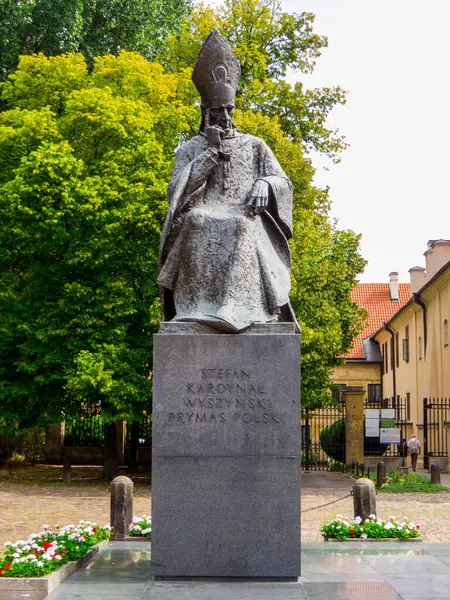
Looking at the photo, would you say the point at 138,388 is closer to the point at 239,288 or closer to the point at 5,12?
the point at 5,12

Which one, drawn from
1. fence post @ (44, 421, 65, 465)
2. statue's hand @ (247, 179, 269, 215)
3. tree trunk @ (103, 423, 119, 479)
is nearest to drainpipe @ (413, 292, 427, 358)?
fence post @ (44, 421, 65, 465)

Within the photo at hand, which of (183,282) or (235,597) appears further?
(183,282)

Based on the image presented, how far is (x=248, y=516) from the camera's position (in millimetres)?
7535

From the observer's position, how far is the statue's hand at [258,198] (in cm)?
826

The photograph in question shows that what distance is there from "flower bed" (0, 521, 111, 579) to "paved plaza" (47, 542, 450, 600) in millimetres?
216

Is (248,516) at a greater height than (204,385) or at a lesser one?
lesser

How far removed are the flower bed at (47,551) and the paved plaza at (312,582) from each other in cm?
22

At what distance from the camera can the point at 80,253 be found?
2356 cm

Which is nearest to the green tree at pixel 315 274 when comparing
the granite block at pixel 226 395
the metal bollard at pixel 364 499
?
the metal bollard at pixel 364 499

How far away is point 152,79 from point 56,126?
361 cm

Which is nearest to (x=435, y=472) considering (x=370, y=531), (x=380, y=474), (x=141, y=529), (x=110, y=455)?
(x=380, y=474)

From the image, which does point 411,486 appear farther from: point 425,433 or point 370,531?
point 370,531

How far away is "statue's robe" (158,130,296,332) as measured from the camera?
8102 mm

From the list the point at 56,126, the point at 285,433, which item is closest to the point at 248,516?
the point at 285,433
